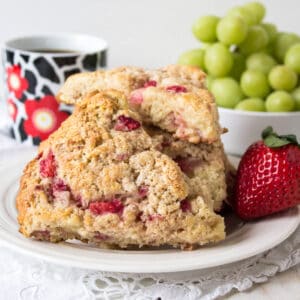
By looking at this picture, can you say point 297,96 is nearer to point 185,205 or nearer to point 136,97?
point 136,97

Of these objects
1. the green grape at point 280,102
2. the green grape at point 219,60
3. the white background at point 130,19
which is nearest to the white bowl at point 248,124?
the green grape at point 280,102

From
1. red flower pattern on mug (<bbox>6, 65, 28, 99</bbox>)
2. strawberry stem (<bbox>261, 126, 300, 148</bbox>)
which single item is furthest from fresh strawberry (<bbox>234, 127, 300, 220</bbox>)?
red flower pattern on mug (<bbox>6, 65, 28, 99</bbox>)

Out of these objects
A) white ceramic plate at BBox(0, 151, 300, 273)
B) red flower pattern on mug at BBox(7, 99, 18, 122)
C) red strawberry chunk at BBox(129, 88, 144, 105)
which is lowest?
red flower pattern on mug at BBox(7, 99, 18, 122)

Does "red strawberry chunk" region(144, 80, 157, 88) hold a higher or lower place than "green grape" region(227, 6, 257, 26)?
lower

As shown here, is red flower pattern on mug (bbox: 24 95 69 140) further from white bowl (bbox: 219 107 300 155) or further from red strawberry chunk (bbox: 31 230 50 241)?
red strawberry chunk (bbox: 31 230 50 241)

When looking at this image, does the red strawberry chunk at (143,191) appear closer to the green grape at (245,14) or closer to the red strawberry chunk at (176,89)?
the red strawberry chunk at (176,89)

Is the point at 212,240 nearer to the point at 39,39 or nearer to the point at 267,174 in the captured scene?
the point at 267,174

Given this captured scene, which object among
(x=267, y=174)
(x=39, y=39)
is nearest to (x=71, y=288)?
(x=267, y=174)

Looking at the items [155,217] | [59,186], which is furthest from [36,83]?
[155,217]
